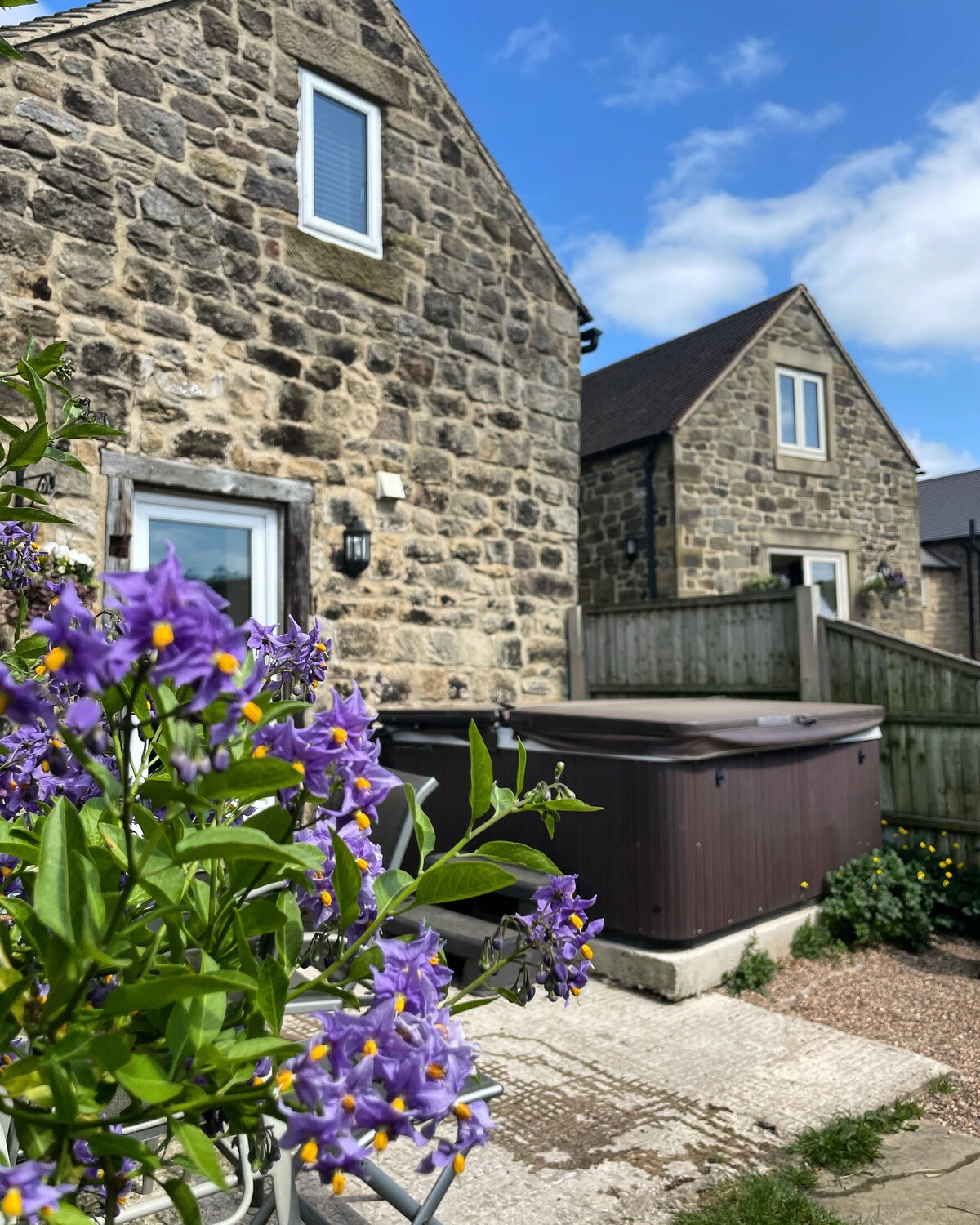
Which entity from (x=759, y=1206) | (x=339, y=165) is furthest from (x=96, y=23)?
(x=759, y=1206)

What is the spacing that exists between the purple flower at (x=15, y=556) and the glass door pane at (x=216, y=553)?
3.32 metres

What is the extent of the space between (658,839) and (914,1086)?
1431 millimetres

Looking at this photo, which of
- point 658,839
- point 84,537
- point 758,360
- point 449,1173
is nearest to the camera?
point 449,1173

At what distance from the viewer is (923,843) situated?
20.2 feet

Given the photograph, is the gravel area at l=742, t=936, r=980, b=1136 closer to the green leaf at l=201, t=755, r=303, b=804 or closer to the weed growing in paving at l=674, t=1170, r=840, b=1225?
the weed growing in paving at l=674, t=1170, r=840, b=1225

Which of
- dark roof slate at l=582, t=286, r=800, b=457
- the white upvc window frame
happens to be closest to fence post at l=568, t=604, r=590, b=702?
dark roof slate at l=582, t=286, r=800, b=457

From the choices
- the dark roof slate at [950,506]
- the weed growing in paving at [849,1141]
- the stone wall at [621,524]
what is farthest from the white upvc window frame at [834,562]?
the weed growing in paving at [849,1141]

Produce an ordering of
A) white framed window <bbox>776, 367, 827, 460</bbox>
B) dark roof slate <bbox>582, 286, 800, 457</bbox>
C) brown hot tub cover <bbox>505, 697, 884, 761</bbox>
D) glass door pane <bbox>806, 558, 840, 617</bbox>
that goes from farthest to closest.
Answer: glass door pane <bbox>806, 558, 840, 617</bbox> < white framed window <bbox>776, 367, 827, 460</bbox> < dark roof slate <bbox>582, 286, 800, 457</bbox> < brown hot tub cover <bbox>505, 697, 884, 761</bbox>

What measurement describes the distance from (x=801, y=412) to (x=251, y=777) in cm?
1334

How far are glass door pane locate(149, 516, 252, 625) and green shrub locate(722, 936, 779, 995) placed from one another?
10.5ft

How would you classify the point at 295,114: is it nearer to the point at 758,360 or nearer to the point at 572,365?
the point at 572,365

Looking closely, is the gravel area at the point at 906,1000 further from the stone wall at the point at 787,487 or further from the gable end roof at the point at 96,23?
the stone wall at the point at 787,487

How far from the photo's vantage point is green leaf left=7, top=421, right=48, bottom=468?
140 centimetres

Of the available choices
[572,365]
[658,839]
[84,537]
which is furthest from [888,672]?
[84,537]
